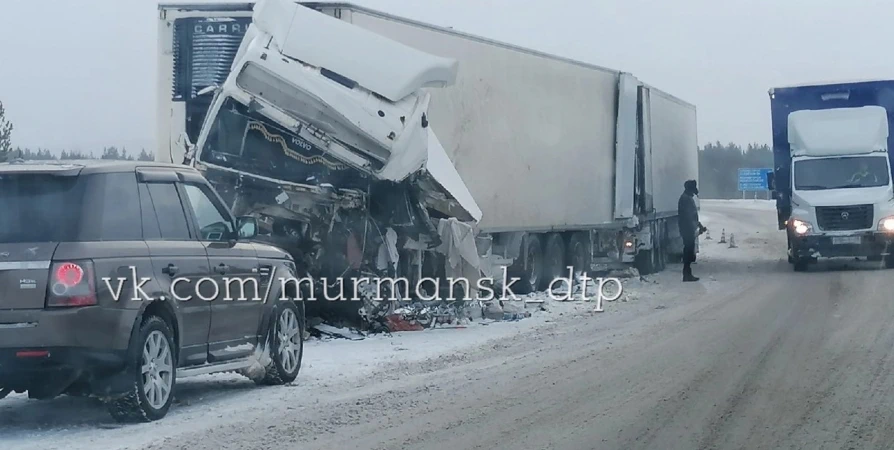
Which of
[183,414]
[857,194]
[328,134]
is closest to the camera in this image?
[183,414]

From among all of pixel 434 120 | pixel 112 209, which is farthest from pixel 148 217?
pixel 434 120

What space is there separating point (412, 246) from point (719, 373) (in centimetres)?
544

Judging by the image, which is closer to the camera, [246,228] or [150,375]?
[150,375]

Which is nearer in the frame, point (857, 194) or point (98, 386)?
point (98, 386)

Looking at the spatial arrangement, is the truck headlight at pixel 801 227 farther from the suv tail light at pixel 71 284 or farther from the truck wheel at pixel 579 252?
the suv tail light at pixel 71 284

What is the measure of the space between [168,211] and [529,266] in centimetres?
1257

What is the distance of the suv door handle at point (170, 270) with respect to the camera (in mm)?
8940

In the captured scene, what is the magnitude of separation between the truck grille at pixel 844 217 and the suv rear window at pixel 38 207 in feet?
64.4

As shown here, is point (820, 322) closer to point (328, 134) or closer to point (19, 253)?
point (328, 134)

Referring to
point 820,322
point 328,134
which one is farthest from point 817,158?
point 328,134

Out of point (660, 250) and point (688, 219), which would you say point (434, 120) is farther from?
point (660, 250)

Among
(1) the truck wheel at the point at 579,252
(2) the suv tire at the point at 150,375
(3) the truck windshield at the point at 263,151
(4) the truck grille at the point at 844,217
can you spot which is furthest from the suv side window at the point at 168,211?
(4) the truck grille at the point at 844,217

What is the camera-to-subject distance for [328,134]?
13.6 metres

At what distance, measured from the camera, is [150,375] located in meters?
8.76
